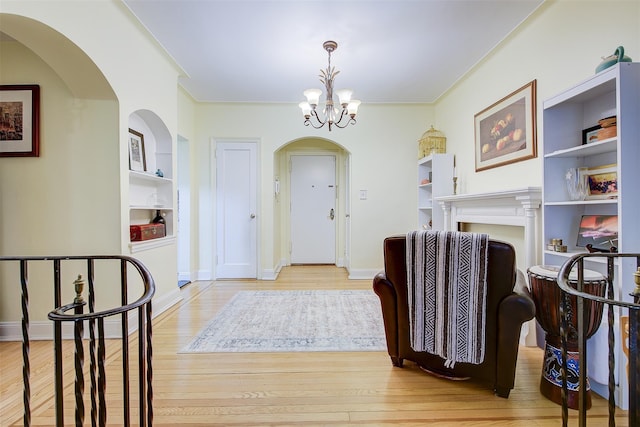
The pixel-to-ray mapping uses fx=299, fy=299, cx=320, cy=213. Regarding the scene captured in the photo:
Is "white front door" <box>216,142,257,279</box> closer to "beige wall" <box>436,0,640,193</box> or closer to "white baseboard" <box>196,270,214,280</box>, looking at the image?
"white baseboard" <box>196,270,214,280</box>

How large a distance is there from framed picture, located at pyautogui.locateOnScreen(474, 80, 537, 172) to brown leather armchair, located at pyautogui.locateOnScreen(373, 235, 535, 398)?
1.42 m

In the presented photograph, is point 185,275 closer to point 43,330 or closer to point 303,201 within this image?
point 43,330

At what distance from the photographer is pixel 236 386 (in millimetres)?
1721

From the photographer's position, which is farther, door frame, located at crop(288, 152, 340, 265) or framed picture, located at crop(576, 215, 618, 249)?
door frame, located at crop(288, 152, 340, 265)

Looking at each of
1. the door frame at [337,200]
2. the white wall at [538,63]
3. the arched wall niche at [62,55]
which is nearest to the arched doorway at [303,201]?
the door frame at [337,200]

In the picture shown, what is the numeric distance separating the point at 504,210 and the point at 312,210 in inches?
133

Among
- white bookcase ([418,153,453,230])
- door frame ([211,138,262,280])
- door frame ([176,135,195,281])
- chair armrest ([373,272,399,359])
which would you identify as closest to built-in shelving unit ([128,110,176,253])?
door frame ([176,135,195,281])

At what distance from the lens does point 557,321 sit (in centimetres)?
158

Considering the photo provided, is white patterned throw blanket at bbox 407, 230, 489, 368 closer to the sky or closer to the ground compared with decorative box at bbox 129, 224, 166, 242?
closer to the ground

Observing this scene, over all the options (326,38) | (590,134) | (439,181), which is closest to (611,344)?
(590,134)

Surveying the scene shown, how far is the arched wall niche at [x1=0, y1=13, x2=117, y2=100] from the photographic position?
68.1 inches

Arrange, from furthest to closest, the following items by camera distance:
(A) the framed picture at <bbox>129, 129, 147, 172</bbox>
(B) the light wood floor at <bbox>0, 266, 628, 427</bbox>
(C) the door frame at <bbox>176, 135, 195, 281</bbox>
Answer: (C) the door frame at <bbox>176, 135, 195, 281</bbox>, (A) the framed picture at <bbox>129, 129, 147, 172</bbox>, (B) the light wood floor at <bbox>0, 266, 628, 427</bbox>

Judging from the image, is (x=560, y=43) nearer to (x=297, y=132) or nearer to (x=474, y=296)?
(x=474, y=296)

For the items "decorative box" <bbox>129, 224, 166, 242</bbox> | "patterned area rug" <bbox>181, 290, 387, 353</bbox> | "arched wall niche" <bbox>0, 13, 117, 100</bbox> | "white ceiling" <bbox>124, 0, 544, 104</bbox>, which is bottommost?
"patterned area rug" <bbox>181, 290, 387, 353</bbox>
